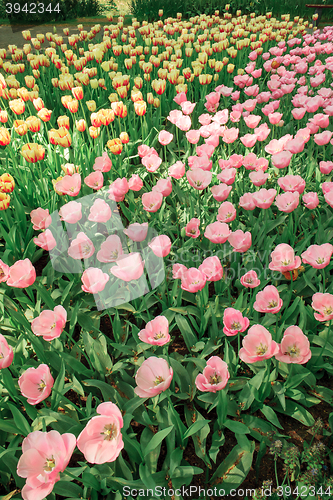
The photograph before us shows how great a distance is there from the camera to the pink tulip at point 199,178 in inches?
84.4

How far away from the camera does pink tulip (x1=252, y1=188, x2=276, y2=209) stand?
2018 mm

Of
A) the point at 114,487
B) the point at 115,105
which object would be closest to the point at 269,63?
the point at 115,105

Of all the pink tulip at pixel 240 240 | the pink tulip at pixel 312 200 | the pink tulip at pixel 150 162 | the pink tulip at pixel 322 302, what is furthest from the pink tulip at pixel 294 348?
the pink tulip at pixel 150 162

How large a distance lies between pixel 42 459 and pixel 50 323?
0.57 metres

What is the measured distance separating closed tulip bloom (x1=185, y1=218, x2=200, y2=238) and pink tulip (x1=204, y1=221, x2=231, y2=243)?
12 centimetres

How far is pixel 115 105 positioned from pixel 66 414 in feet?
7.60

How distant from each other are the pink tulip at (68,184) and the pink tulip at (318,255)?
1.37m

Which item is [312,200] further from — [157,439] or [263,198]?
[157,439]

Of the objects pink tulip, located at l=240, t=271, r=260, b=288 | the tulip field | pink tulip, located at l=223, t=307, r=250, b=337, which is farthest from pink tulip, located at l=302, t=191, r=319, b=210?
pink tulip, located at l=223, t=307, r=250, b=337

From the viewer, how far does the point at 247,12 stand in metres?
10.7

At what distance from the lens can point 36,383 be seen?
4.59ft

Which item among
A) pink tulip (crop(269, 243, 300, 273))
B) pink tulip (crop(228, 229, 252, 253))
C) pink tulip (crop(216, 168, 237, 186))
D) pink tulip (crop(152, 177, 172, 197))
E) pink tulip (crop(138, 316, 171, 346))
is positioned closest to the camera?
pink tulip (crop(138, 316, 171, 346))

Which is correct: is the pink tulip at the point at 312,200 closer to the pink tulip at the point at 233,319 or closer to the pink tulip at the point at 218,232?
the pink tulip at the point at 218,232

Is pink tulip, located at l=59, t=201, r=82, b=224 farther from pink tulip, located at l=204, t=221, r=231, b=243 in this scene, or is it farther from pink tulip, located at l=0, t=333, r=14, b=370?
pink tulip, located at l=0, t=333, r=14, b=370
